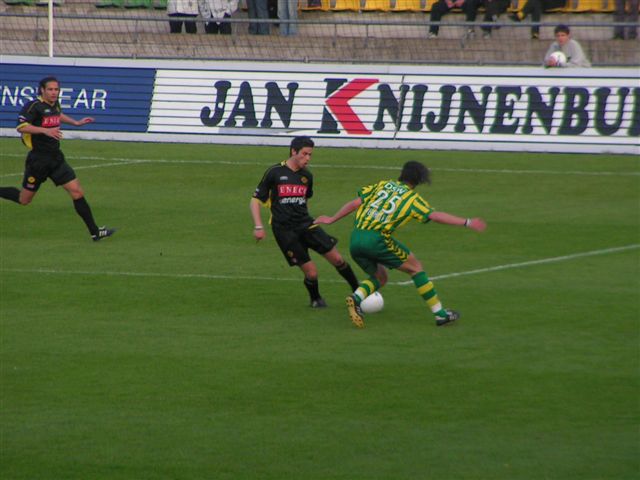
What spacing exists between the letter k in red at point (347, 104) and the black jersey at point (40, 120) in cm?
959

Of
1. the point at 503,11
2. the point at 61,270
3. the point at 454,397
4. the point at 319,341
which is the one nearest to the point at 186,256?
the point at 61,270

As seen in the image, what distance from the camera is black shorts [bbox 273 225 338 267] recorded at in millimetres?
12836

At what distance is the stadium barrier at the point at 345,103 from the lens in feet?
80.6

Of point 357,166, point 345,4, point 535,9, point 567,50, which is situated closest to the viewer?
point 357,166

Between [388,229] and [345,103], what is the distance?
13935 mm

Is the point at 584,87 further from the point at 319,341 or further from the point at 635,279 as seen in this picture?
the point at 319,341

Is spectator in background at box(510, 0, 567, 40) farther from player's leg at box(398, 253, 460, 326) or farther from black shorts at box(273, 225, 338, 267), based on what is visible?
player's leg at box(398, 253, 460, 326)

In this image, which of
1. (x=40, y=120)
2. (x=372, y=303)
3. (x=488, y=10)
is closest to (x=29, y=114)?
(x=40, y=120)

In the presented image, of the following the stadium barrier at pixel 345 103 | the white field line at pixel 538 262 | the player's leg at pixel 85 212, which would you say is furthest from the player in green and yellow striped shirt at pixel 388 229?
the stadium barrier at pixel 345 103

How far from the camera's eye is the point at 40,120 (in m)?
16.9

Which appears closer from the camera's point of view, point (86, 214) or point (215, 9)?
point (86, 214)

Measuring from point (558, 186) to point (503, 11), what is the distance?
12727mm

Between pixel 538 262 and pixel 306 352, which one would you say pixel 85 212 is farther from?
pixel 306 352

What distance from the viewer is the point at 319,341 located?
37.7 ft
